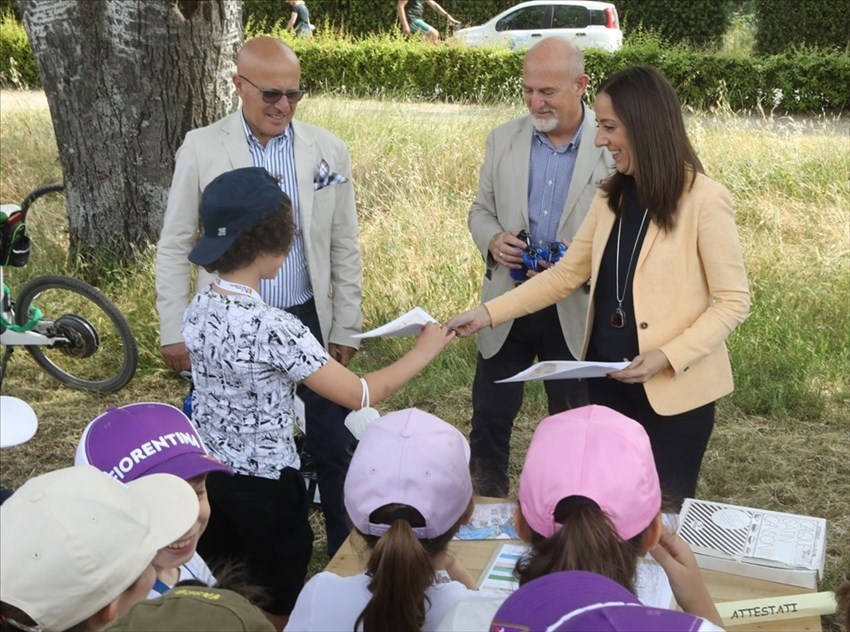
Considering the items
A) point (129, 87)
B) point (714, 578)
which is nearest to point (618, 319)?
point (714, 578)

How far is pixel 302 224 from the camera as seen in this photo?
12.4 feet

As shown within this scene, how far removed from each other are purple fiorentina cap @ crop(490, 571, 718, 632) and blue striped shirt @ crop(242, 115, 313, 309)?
2.50 metres

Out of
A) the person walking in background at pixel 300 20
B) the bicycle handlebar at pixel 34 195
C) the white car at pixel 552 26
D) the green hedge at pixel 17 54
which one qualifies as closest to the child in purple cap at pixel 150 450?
the bicycle handlebar at pixel 34 195

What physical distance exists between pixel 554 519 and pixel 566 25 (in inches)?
690

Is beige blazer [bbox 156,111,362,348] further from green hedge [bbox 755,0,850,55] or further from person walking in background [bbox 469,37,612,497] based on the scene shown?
green hedge [bbox 755,0,850,55]

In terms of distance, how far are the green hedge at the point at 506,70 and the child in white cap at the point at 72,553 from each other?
1321 cm

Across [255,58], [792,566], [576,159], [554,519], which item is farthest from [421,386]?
[554,519]

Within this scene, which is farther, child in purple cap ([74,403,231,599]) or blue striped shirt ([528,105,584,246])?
blue striped shirt ([528,105,584,246])

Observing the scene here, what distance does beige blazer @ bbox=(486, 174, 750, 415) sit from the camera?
9.80ft

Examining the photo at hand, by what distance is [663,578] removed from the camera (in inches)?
A: 92.4

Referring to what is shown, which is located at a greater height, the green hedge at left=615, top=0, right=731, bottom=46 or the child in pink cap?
the child in pink cap

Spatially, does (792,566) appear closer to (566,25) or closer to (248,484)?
(248,484)

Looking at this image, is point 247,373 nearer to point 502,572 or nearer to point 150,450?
point 150,450

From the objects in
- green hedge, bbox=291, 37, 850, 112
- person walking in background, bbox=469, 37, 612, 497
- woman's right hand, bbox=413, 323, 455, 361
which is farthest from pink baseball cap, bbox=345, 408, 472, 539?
green hedge, bbox=291, 37, 850, 112
